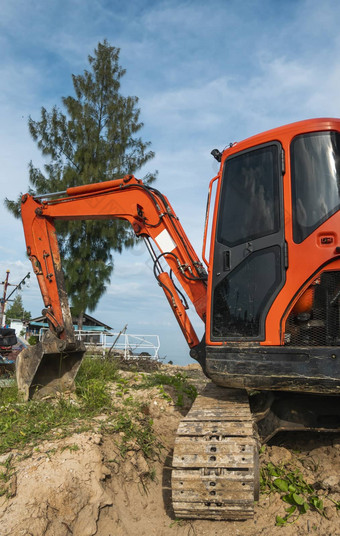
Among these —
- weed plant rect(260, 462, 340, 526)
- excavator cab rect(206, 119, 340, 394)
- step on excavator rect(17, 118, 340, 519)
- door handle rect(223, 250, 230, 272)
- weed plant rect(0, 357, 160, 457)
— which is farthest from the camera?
weed plant rect(0, 357, 160, 457)

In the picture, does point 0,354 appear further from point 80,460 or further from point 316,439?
point 316,439

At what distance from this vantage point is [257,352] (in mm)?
4227

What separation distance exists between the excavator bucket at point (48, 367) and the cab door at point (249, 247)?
8.53ft

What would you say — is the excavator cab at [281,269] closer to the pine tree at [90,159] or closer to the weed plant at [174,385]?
the weed plant at [174,385]

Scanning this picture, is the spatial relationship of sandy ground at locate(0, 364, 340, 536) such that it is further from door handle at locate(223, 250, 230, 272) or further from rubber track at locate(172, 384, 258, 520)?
door handle at locate(223, 250, 230, 272)

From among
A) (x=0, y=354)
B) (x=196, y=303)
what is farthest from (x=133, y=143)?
(x=196, y=303)

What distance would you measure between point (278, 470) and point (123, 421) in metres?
1.67

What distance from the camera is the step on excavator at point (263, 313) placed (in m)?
3.62

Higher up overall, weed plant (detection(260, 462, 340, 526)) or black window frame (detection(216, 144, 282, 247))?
black window frame (detection(216, 144, 282, 247))

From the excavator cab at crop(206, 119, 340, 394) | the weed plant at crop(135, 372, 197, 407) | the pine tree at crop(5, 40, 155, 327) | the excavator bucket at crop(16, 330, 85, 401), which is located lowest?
the weed plant at crop(135, 372, 197, 407)

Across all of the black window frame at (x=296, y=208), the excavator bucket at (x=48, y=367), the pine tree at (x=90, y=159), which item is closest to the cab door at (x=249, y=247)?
the black window frame at (x=296, y=208)

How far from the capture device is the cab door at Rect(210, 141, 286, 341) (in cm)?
430

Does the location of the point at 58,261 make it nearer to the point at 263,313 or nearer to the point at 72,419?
the point at 72,419

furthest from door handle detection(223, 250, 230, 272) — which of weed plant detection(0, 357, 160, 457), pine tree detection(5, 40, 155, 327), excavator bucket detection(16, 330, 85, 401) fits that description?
pine tree detection(5, 40, 155, 327)
